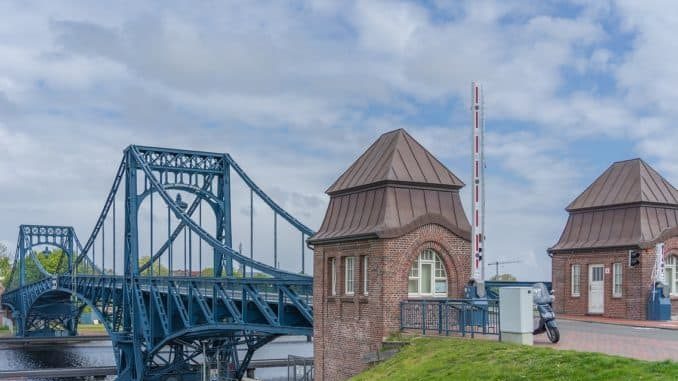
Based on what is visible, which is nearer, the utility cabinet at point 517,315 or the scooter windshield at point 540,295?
the utility cabinet at point 517,315

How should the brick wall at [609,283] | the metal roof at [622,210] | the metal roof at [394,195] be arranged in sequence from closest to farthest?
1. the metal roof at [394,195]
2. the brick wall at [609,283]
3. the metal roof at [622,210]

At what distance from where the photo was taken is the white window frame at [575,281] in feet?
107

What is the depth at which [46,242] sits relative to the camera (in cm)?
10744

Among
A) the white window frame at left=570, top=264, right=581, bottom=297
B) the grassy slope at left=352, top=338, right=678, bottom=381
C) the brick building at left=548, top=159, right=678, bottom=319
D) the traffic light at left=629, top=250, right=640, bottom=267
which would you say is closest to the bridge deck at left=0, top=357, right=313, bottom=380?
the white window frame at left=570, top=264, right=581, bottom=297

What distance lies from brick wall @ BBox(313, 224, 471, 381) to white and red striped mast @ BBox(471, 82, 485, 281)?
0.90 m

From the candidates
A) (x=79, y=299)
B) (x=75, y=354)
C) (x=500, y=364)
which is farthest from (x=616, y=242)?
(x=75, y=354)

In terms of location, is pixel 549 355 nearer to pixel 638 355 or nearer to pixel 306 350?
pixel 638 355

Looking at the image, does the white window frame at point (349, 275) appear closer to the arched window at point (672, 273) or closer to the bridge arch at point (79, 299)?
the arched window at point (672, 273)

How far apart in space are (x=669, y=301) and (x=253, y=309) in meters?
15.1

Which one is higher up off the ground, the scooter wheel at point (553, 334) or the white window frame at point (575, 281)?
the white window frame at point (575, 281)

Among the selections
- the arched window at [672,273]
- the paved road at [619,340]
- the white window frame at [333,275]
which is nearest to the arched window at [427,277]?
the white window frame at [333,275]

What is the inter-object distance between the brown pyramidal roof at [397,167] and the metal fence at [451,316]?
130 inches

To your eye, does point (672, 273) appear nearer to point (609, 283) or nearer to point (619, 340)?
point (609, 283)

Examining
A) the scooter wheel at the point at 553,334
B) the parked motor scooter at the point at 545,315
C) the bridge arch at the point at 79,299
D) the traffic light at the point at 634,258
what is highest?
the traffic light at the point at 634,258
